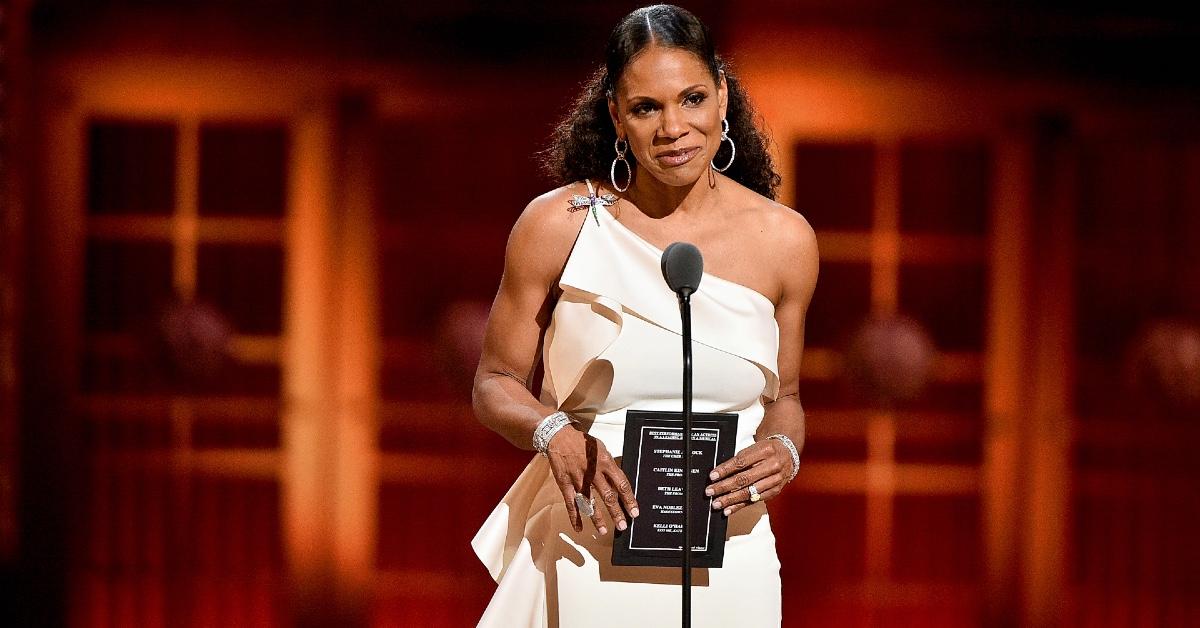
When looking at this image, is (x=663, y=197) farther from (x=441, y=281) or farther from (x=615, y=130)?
(x=441, y=281)

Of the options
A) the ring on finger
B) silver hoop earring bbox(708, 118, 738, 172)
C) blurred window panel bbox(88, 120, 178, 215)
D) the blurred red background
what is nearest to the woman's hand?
the ring on finger

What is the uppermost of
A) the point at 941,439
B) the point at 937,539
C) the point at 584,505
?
the point at 584,505

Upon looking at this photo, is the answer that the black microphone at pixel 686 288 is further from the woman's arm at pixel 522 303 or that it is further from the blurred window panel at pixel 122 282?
the blurred window panel at pixel 122 282

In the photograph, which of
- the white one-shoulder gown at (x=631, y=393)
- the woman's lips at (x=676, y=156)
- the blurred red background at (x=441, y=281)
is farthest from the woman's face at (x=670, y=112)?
the blurred red background at (x=441, y=281)

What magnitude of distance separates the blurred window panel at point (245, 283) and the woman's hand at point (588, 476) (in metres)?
3.16

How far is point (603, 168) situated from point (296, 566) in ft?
10.3

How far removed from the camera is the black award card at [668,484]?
1.66 metres

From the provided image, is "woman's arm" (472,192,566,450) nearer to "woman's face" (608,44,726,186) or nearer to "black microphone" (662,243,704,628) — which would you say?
"woman's face" (608,44,726,186)

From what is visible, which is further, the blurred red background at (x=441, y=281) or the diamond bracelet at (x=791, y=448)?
the blurred red background at (x=441, y=281)

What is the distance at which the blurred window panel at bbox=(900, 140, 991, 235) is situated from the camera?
4.80 m

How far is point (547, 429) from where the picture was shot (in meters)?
1.78

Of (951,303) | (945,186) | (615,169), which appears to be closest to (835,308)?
(951,303)

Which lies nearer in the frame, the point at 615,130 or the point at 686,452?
the point at 686,452

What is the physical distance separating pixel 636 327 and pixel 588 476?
0.78 feet
